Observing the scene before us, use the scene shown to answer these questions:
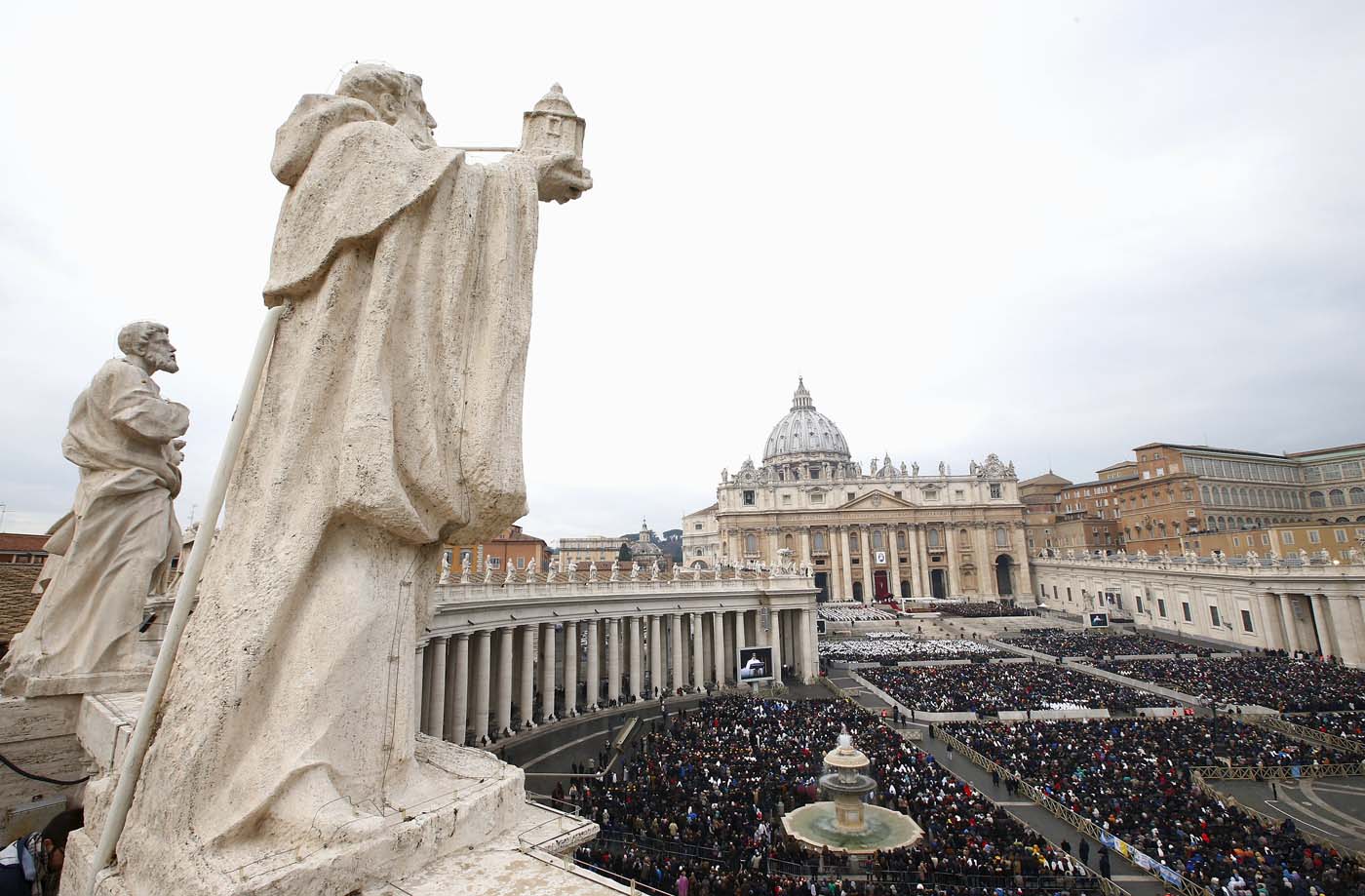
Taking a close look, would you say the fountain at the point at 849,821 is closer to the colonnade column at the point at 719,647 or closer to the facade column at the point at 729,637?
the colonnade column at the point at 719,647

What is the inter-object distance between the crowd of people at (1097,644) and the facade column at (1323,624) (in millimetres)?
5568

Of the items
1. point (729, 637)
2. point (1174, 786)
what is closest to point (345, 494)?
point (1174, 786)

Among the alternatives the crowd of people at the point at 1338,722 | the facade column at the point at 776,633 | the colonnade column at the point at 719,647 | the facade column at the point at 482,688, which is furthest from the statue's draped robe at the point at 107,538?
the facade column at the point at 776,633

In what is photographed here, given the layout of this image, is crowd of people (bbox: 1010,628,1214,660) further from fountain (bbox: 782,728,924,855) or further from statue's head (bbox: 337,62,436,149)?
statue's head (bbox: 337,62,436,149)

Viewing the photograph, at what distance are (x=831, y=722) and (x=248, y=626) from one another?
86.6 feet

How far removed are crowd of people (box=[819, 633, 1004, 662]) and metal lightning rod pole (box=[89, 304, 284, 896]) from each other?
4325cm

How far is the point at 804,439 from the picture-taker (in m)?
127

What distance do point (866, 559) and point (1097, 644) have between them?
152ft

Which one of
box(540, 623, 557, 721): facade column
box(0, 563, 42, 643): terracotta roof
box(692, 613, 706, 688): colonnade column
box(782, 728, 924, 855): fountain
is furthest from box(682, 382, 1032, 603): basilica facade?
box(0, 563, 42, 643): terracotta roof

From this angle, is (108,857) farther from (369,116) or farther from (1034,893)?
(1034,893)

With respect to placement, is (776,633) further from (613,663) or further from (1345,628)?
(1345,628)

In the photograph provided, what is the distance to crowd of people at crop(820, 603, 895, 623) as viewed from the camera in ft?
211

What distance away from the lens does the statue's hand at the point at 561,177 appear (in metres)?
4.39

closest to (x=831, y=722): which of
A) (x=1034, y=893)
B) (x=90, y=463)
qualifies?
(x=1034, y=893)
